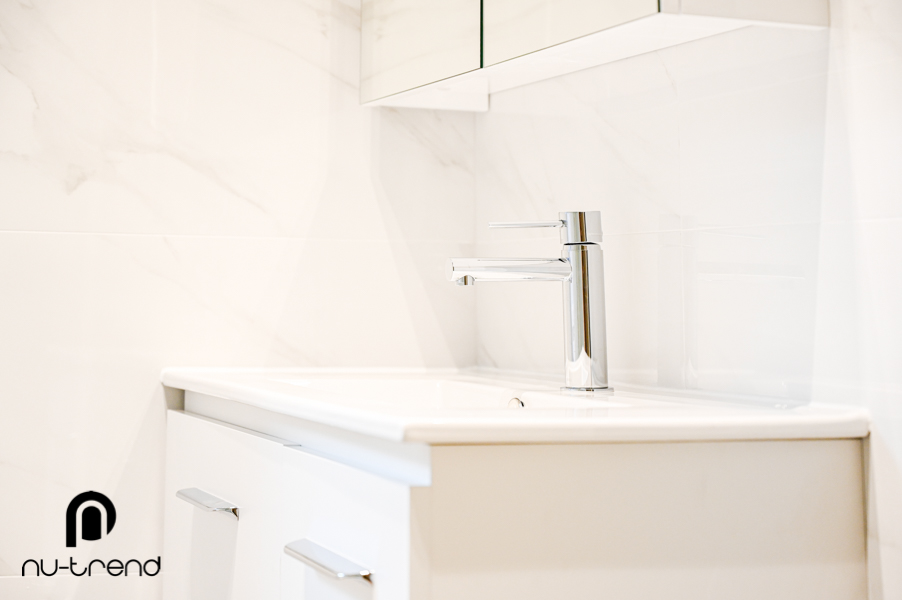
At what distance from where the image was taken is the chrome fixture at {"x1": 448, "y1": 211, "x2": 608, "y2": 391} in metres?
1.13

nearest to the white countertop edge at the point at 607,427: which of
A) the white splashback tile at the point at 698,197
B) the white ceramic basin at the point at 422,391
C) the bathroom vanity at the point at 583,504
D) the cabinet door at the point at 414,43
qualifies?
the bathroom vanity at the point at 583,504

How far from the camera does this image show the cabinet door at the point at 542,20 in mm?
965

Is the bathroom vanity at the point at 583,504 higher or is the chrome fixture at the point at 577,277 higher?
the chrome fixture at the point at 577,277

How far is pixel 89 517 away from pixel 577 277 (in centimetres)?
86

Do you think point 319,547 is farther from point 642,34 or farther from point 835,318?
point 642,34

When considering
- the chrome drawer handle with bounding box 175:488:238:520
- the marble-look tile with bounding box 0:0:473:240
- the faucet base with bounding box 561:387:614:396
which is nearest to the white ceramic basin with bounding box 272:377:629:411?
the faucet base with bounding box 561:387:614:396

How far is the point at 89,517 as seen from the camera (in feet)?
4.60

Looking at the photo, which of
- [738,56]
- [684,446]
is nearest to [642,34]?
[738,56]

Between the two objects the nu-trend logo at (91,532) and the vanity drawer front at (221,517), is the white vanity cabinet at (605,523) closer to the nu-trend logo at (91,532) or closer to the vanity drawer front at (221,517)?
the vanity drawer front at (221,517)

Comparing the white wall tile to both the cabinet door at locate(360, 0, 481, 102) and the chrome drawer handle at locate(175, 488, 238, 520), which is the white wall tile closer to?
the cabinet door at locate(360, 0, 481, 102)

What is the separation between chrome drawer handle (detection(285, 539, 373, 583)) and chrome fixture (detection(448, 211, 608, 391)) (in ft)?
1.27

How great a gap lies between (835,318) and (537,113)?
2.09 ft

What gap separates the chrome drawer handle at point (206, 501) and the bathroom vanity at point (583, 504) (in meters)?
0.24

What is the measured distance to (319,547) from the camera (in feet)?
2.88
